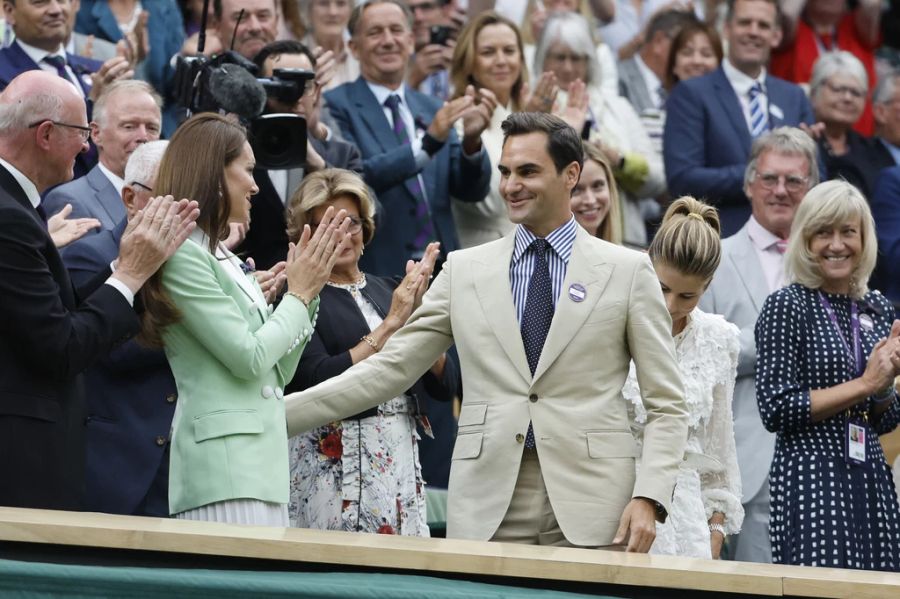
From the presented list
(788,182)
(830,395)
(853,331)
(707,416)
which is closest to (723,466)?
(707,416)

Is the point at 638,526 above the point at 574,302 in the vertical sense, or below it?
below

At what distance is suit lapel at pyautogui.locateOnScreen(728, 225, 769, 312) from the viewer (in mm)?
6715

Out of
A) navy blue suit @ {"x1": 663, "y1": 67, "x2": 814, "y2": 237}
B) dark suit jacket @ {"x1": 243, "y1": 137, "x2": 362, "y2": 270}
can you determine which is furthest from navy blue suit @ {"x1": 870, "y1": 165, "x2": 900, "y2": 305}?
dark suit jacket @ {"x1": 243, "y1": 137, "x2": 362, "y2": 270}

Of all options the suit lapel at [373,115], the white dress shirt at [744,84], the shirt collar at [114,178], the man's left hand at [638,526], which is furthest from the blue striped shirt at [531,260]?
the white dress shirt at [744,84]

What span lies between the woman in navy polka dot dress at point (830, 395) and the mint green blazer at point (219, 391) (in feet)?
6.14

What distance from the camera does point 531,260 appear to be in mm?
4496

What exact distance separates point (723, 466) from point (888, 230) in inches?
125

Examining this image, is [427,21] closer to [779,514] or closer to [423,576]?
[779,514]

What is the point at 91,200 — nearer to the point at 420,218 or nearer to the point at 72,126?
the point at 72,126

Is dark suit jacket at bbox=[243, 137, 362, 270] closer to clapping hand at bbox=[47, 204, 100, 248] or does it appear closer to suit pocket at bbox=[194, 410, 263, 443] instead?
clapping hand at bbox=[47, 204, 100, 248]

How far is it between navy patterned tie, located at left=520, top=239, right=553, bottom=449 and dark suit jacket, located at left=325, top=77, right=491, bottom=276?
244cm

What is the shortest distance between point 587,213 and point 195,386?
2.68m

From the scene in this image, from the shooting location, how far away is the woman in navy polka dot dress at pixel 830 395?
529 centimetres

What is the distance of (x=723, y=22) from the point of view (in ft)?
35.9
